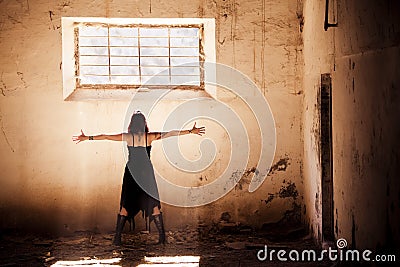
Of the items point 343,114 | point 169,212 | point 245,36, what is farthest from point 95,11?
point 343,114

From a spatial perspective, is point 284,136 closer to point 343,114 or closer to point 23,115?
point 343,114

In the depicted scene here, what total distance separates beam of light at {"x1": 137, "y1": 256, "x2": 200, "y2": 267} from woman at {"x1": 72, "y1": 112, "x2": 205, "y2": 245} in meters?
0.62

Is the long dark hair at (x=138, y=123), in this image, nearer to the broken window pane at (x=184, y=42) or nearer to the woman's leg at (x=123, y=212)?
the woman's leg at (x=123, y=212)

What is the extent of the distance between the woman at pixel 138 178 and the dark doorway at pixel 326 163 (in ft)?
5.88

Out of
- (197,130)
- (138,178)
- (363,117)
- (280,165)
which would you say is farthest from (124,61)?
(363,117)

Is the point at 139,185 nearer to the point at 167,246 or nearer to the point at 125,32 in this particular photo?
the point at 167,246

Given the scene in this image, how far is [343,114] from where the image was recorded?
5293 mm

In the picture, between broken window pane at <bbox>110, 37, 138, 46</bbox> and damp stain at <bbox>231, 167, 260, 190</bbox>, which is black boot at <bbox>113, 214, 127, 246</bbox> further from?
broken window pane at <bbox>110, 37, 138, 46</bbox>

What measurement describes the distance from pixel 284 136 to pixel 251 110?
496 mm

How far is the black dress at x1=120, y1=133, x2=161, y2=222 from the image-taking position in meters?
6.75

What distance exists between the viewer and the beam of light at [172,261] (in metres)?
5.87

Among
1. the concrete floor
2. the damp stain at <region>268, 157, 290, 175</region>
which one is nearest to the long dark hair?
the concrete floor

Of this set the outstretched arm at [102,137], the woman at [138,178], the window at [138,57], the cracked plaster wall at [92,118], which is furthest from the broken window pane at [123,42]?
the outstretched arm at [102,137]

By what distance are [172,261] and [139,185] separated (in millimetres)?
1099
